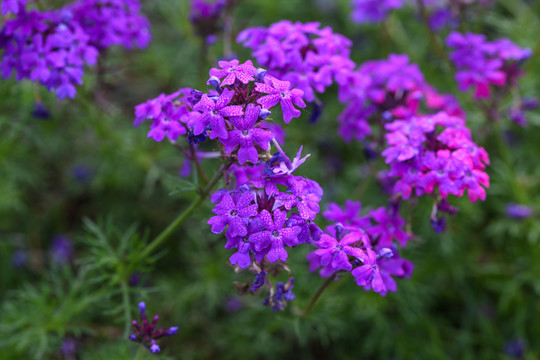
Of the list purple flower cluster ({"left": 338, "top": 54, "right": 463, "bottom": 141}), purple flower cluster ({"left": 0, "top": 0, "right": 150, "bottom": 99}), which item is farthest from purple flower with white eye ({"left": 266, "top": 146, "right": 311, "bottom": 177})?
purple flower cluster ({"left": 0, "top": 0, "right": 150, "bottom": 99})

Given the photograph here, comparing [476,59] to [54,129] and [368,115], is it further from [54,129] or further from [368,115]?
[54,129]

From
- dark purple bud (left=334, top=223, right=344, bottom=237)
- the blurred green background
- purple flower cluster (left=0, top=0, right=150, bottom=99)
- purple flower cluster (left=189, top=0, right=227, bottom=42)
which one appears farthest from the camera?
purple flower cluster (left=189, top=0, right=227, bottom=42)

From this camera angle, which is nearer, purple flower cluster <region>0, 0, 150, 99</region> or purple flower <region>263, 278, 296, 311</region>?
purple flower <region>263, 278, 296, 311</region>

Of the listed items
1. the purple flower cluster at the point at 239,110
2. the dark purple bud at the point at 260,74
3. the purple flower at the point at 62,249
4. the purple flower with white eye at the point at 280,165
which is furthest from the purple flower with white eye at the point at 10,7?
the purple flower at the point at 62,249

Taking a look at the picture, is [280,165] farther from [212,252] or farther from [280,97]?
[212,252]

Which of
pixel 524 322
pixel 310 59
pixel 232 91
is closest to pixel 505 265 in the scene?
pixel 524 322

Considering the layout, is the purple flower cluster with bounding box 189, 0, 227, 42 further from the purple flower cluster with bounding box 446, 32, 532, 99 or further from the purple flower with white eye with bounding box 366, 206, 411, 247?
the purple flower with white eye with bounding box 366, 206, 411, 247

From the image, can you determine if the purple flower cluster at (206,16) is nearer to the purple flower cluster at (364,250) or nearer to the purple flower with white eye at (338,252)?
the purple flower cluster at (364,250)
